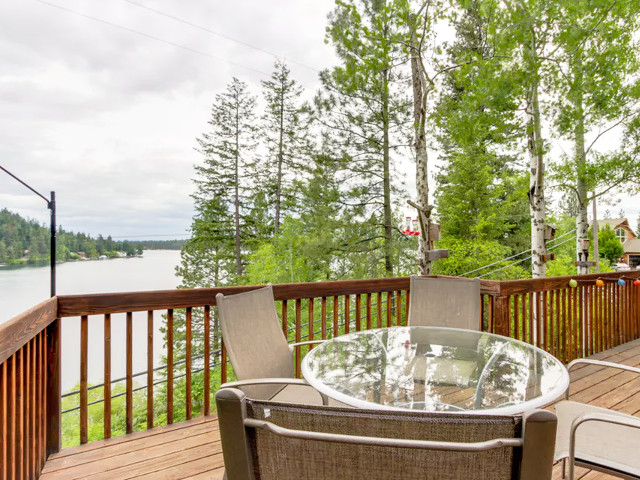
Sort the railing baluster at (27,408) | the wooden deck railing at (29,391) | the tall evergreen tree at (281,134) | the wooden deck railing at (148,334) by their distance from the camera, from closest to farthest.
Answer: the wooden deck railing at (29,391) < the wooden deck railing at (148,334) < the railing baluster at (27,408) < the tall evergreen tree at (281,134)

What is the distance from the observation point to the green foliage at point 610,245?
15774mm

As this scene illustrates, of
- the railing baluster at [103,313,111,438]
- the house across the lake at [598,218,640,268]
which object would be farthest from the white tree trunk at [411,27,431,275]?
the house across the lake at [598,218,640,268]

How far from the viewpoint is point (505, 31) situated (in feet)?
18.9

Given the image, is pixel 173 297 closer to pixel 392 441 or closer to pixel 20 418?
pixel 20 418

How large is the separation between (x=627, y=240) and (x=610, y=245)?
1.33m

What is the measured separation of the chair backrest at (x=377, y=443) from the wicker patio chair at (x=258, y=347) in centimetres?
112

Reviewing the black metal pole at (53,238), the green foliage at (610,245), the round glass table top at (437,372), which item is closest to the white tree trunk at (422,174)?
the round glass table top at (437,372)

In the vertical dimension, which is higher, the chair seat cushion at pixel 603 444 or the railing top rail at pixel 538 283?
the railing top rail at pixel 538 283

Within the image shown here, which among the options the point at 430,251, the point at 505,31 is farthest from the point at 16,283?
the point at 505,31

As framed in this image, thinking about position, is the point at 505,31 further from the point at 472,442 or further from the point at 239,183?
the point at 239,183

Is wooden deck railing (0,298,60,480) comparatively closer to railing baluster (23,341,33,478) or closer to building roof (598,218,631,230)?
railing baluster (23,341,33,478)

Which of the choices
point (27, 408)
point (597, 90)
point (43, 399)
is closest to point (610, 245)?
point (597, 90)

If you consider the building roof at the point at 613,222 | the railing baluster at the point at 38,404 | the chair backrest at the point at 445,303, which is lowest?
the railing baluster at the point at 38,404

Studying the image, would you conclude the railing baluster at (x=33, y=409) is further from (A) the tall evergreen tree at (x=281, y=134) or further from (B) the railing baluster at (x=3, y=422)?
(A) the tall evergreen tree at (x=281, y=134)
